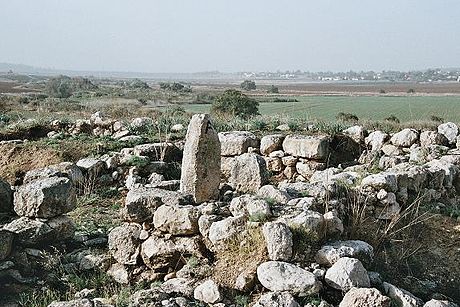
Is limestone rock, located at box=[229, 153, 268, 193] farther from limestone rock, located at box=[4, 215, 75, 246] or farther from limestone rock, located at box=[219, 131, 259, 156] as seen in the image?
limestone rock, located at box=[219, 131, 259, 156]

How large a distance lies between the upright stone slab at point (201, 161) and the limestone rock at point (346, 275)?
2770mm

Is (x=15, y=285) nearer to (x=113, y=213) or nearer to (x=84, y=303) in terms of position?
(x=84, y=303)

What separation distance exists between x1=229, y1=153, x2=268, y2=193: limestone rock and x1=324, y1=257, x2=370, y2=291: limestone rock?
9.72ft

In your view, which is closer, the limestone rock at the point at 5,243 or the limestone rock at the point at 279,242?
the limestone rock at the point at 279,242

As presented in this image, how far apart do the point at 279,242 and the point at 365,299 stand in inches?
48.1

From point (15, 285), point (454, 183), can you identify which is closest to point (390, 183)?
point (454, 183)

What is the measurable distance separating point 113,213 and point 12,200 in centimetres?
222

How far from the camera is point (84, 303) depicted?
6031mm

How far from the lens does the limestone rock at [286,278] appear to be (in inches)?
236

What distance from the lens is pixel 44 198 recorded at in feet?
25.8

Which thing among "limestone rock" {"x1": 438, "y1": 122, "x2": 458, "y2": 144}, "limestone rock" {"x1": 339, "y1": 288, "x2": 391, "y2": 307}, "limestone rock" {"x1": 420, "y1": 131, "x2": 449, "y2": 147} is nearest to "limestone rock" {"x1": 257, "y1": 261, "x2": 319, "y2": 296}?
"limestone rock" {"x1": 339, "y1": 288, "x2": 391, "y2": 307}

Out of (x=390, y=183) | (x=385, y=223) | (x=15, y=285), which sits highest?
(x=390, y=183)

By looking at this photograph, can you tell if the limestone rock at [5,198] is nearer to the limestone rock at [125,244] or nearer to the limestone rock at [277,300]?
the limestone rock at [125,244]

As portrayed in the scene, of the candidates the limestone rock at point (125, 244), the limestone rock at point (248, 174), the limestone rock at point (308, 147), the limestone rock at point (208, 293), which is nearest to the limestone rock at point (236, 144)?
the limestone rock at point (308, 147)
